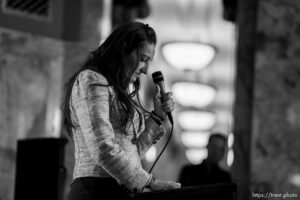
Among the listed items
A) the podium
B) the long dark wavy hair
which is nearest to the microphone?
the long dark wavy hair

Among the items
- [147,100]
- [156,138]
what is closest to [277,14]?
[156,138]

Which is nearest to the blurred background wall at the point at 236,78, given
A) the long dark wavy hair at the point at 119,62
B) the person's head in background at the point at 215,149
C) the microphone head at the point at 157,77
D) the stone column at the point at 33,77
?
the stone column at the point at 33,77

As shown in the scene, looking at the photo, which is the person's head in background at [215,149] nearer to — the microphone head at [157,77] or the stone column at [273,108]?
the stone column at [273,108]

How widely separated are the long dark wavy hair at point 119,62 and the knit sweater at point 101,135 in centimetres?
2

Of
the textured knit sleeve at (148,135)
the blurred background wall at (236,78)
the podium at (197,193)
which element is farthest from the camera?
the blurred background wall at (236,78)

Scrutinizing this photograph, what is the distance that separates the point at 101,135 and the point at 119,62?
287 millimetres

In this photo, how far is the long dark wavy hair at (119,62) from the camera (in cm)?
202

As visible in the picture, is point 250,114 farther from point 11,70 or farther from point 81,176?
point 81,176

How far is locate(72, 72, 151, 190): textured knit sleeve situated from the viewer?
1.90 metres

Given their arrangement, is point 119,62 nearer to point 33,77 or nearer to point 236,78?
point 33,77

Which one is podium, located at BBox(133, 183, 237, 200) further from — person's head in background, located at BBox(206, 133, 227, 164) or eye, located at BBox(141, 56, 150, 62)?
person's head in background, located at BBox(206, 133, 227, 164)

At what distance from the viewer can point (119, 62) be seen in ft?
6.73

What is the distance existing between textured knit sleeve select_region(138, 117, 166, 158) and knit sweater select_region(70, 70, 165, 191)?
0.53 ft

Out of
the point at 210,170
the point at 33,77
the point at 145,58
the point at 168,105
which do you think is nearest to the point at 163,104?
the point at 168,105
